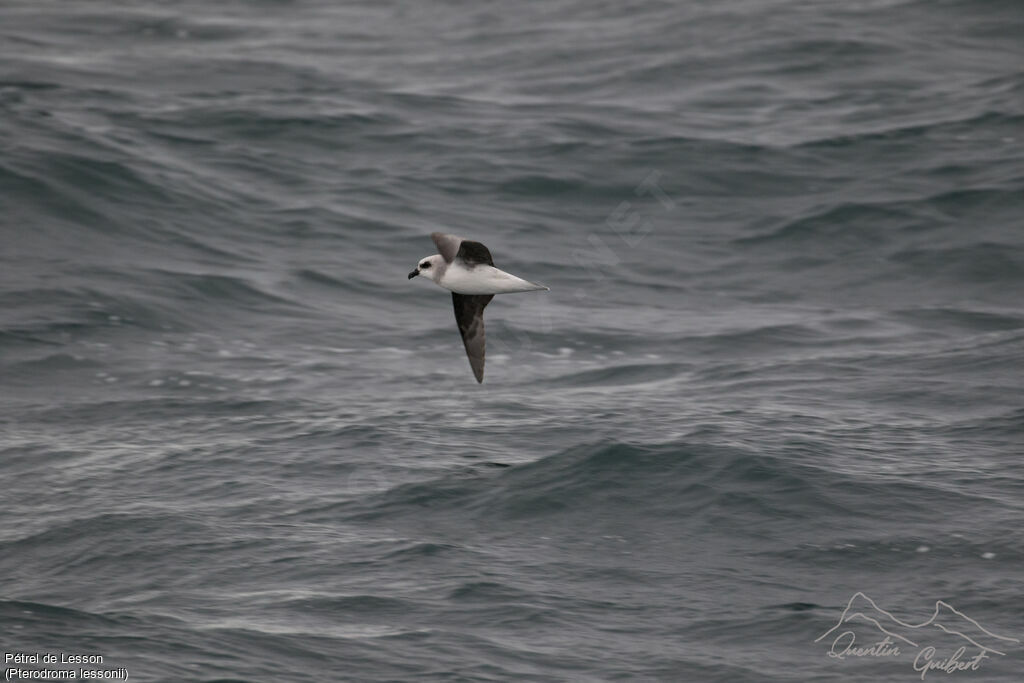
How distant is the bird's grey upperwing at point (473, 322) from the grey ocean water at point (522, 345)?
3.45 ft

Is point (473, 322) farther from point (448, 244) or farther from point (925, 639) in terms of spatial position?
point (925, 639)

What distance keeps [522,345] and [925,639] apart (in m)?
7.72

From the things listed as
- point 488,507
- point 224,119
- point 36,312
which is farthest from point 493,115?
point 488,507

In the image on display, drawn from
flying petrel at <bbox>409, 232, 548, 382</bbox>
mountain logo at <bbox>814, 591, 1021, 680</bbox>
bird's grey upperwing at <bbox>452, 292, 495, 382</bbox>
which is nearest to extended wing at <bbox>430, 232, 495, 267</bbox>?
flying petrel at <bbox>409, 232, 548, 382</bbox>

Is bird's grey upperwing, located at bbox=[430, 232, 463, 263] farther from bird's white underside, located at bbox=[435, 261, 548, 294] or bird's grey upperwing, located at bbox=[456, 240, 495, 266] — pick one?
bird's white underside, located at bbox=[435, 261, 548, 294]

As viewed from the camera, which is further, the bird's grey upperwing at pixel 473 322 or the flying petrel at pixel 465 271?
the bird's grey upperwing at pixel 473 322

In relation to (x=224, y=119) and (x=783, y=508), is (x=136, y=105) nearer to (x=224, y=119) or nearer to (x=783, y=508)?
(x=224, y=119)

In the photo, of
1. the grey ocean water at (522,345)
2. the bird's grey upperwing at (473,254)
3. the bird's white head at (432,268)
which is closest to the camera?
the grey ocean water at (522,345)

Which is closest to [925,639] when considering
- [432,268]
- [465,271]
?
[465,271]

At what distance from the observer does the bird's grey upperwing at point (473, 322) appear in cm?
1119

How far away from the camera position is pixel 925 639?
887 cm

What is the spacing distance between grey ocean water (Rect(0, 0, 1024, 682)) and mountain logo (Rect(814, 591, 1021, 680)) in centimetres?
5

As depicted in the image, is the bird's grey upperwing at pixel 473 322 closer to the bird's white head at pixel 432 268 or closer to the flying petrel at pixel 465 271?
the flying petrel at pixel 465 271

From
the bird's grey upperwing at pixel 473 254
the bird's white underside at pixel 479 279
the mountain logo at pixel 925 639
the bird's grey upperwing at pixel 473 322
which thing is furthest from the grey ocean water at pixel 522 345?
the bird's grey upperwing at pixel 473 254
